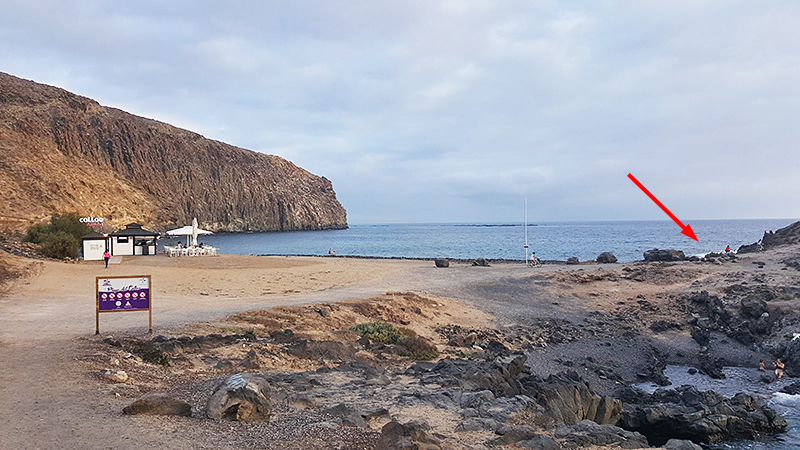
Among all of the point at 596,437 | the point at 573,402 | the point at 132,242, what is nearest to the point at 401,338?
the point at 573,402

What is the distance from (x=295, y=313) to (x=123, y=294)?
5326 mm

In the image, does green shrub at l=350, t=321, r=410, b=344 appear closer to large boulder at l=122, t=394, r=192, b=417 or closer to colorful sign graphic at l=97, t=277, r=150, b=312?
colorful sign graphic at l=97, t=277, r=150, b=312

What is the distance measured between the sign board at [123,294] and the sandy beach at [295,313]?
0.67 metres

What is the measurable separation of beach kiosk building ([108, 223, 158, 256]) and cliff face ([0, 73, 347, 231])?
2296cm

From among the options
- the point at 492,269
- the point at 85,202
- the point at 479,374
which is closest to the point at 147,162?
the point at 85,202

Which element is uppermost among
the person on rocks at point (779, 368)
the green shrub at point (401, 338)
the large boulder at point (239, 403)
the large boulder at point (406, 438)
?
the large boulder at point (239, 403)

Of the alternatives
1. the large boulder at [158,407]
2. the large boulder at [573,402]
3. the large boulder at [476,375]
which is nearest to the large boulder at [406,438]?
the large boulder at [158,407]

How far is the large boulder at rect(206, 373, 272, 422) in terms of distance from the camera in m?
6.44

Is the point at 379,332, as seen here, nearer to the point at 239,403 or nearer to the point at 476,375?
the point at 476,375

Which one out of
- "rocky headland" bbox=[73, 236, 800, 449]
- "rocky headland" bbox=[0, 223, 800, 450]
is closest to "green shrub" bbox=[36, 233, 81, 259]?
"rocky headland" bbox=[0, 223, 800, 450]

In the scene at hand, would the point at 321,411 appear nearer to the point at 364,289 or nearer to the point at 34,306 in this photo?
the point at 34,306

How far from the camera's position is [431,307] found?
18.7 metres

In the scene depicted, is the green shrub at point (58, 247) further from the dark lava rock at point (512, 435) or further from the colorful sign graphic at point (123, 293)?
the dark lava rock at point (512, 435)

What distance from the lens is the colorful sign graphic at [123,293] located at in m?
10.9
